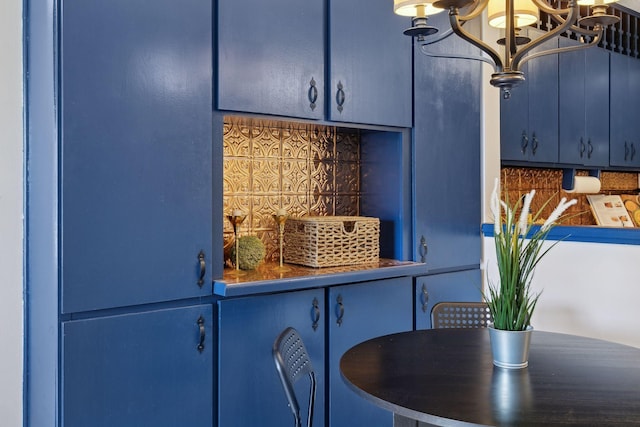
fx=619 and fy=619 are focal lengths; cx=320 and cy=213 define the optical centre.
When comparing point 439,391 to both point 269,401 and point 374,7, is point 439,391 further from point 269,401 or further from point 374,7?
point 374,7

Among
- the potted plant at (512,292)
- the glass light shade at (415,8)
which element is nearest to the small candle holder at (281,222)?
the glass light shade at (415,8)

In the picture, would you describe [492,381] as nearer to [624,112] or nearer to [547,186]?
[547,186]

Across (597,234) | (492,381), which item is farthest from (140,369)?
(597,234)

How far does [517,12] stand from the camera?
7.10ft

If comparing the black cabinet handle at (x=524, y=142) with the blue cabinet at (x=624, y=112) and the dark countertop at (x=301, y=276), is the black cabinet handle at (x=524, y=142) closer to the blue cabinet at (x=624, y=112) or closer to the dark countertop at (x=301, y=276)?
the blue cabinet at (x=624, y=112)

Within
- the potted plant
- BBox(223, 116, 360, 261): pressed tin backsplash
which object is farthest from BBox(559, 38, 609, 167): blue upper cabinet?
the potted plant

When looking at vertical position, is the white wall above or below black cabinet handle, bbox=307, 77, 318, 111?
below

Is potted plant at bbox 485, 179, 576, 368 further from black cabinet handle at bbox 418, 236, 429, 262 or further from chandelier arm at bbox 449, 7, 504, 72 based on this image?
black cabinet handle at bbox 418, 236, 429, 262

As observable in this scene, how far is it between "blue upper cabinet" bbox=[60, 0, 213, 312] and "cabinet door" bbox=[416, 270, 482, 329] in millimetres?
1235

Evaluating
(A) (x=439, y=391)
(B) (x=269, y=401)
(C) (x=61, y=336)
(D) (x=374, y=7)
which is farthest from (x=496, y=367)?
(D) (x=374, y=7)

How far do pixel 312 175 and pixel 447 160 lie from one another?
72 centimetres

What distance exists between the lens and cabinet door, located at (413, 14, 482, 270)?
10.4ft

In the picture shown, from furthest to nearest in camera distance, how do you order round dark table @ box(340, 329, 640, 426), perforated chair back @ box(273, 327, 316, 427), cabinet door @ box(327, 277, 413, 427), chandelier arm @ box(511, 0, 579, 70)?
cabinet door @ box(327, 277, 413, 427), chandelier arm @ box(511, 0, 579, 70), perforated chair back @ box(273, 327, 316, 427), round dark table @ box(340, 329, 640, 426)

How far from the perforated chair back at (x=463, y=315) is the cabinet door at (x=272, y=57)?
1.00m
